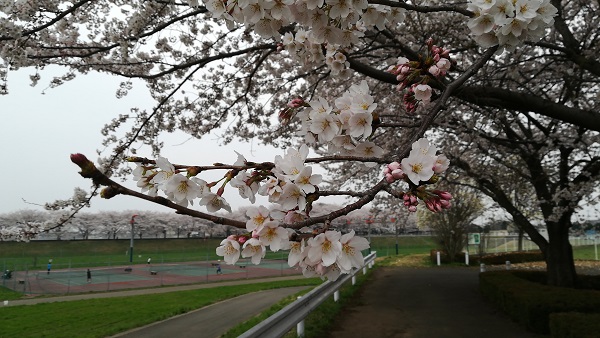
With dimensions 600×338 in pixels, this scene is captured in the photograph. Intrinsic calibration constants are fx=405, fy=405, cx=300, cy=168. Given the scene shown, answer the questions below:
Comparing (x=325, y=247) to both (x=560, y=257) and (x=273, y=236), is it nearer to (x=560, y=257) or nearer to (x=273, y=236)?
(x=273, y=236)

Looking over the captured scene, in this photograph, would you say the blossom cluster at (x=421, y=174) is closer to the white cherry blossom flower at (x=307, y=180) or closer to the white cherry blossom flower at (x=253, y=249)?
the white cherry blossom flower at (x=307, y=180)

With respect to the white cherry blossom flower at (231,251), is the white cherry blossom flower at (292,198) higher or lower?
higher

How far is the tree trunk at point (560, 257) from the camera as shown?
34.7 ft

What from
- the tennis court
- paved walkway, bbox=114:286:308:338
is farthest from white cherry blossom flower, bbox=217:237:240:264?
the tennis court

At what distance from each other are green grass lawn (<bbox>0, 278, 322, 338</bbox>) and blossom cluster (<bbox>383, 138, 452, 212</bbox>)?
31.2 ft

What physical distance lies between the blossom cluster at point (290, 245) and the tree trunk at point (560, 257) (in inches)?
440

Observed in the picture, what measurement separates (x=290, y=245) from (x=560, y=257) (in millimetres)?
11757

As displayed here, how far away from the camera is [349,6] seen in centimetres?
175

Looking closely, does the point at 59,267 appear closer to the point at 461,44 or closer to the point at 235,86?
the point at 235,86

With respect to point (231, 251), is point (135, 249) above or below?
below

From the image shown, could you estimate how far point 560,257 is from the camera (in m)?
10.7

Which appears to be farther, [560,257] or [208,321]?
[560,257]

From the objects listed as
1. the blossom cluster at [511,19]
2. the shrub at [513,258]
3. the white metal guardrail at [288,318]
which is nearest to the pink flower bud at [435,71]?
the blossom cluster at [511,19]

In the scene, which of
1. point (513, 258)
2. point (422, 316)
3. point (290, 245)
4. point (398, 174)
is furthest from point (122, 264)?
point (398, 174)
